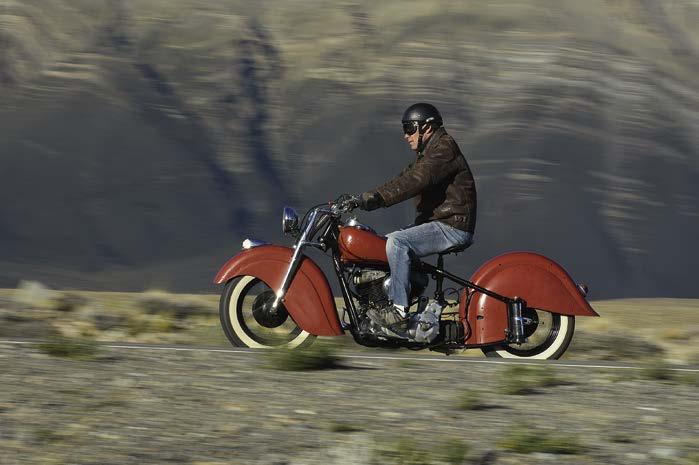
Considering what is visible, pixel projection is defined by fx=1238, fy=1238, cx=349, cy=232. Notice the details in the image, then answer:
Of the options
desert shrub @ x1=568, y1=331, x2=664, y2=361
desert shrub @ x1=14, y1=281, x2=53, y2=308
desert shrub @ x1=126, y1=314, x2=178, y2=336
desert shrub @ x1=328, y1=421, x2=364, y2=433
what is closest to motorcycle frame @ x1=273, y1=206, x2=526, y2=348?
desert shrub @ x1=328, y1=421, x2=364, y2=433

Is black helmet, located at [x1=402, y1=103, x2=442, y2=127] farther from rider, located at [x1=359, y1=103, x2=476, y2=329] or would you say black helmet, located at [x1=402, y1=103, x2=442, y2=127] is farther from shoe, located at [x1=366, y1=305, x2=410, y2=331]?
shoe, located at [x1=366, y1=305, x2=410, y2=331]

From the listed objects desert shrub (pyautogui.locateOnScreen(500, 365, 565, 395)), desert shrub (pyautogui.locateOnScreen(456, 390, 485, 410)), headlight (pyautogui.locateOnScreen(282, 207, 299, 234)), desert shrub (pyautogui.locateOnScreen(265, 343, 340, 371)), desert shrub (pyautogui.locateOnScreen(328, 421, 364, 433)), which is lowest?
desert shrub (pyautogui.locateOnScreen(328, 421, 364, 433))

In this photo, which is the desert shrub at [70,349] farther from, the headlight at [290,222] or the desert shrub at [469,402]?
the desert shrub at [469,402]

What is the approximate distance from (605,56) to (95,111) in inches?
913

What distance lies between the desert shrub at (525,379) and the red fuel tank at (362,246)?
75.0 inches

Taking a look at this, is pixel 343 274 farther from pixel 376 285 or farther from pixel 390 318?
pixel 390 318

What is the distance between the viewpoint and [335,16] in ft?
197

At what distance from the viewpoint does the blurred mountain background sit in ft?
151

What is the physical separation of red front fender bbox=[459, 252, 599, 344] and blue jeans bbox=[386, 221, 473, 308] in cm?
40

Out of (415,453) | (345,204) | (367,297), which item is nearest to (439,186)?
(345,204)

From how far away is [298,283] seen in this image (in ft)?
31.6

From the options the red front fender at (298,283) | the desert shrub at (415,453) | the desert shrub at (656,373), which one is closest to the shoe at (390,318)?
the red front fender at (298,283)

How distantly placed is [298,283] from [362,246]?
1.89 ft

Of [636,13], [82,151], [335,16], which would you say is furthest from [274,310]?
[636,13]
